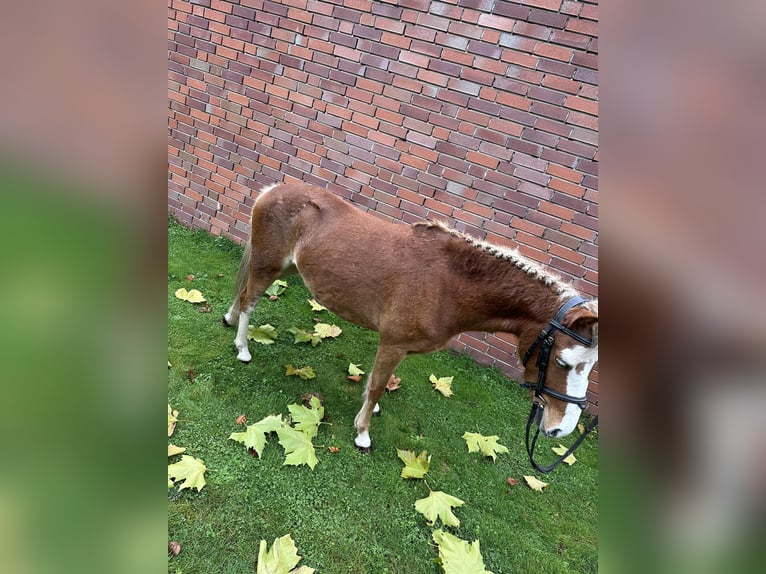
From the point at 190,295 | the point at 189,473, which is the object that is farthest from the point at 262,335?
the point at 189,473

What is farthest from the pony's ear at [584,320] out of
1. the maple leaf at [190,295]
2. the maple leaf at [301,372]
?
the maple leaf at [190,295]

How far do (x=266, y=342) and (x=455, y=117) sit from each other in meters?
2.58

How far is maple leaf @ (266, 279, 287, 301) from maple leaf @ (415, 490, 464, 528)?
8.19ft

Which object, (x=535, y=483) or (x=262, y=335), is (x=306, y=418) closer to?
(x=262, y=335)

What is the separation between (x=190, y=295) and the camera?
12.6ft

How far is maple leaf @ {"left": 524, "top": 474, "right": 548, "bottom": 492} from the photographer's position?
2957 millimetres

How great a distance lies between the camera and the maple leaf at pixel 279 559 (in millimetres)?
1999

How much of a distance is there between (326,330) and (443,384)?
3.84 feet

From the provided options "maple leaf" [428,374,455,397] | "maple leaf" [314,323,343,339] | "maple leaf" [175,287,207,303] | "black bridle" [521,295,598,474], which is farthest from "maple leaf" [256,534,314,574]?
"maple leaf" [175,287,207,303]

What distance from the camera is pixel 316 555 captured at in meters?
2.15

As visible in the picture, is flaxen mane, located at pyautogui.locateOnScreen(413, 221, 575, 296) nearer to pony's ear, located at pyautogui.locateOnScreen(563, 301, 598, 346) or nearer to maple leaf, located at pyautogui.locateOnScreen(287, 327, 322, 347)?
pony's ear, located at pyautogui.locateOnScreen(563, 301, 598, 346)

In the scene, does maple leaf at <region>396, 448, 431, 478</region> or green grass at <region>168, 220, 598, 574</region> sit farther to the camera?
maple leaf at <region>396, 448, 431, 478</region>
